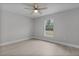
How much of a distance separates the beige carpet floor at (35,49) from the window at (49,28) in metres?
0.18

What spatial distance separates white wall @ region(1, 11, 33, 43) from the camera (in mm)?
2064

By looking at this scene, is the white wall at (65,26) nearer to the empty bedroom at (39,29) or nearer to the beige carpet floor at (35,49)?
the empty bedroom at (39,29)

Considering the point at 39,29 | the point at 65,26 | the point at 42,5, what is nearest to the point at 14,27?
the point at 39,29

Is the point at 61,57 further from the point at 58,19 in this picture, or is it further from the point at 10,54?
the point at 10,54

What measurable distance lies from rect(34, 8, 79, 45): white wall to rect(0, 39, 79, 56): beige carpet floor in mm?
134

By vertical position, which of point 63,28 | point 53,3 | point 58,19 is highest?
point 53,3

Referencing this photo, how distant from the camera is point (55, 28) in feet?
7.00

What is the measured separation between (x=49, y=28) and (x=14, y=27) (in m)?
0.68

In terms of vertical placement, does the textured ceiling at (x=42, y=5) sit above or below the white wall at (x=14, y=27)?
above

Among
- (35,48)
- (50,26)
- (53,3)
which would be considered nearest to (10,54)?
(35,48)

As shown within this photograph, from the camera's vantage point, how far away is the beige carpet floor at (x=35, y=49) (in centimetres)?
207

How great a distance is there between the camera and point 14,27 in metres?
2.11

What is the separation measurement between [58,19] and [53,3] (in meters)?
0.32

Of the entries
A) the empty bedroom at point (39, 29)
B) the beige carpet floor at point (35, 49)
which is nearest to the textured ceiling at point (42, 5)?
the empty bedroom at point (39, 29)
